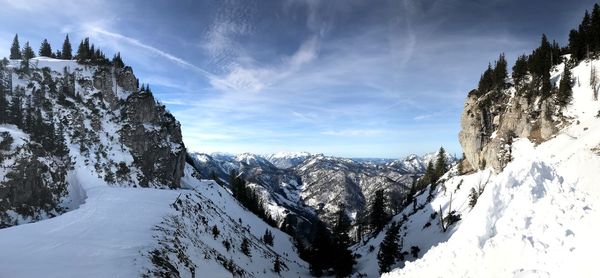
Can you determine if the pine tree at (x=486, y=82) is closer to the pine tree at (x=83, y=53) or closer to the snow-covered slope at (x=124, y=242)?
the snow-covered slope at (x=124, y=242)

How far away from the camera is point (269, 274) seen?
5341cm

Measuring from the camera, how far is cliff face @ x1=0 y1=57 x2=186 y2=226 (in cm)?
5191

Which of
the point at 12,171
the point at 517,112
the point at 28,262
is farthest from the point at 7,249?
the point at 517,112

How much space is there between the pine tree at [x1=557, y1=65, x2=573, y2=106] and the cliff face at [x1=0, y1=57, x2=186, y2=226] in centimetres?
8326

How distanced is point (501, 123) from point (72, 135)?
91836 mm

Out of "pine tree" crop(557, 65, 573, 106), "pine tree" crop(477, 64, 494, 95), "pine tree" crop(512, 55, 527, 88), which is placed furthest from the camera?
"pine tree" crop(477, 64, 494, 95)

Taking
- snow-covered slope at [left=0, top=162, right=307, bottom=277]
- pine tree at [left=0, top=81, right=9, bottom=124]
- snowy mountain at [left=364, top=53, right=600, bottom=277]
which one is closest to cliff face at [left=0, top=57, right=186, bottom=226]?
pine tree at [left=0, top=81, right=9, bottom=124]

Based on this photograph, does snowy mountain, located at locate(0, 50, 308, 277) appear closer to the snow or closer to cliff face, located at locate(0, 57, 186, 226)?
the snow

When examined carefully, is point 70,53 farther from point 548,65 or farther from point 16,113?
point 548,65

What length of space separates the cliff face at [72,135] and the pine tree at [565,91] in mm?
83259

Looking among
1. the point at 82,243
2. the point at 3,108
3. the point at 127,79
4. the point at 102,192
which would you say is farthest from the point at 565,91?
the point at 127,79

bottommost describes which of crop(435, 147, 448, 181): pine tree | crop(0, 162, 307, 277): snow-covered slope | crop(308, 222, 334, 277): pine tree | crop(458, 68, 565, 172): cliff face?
crop(308, 222, 334, 277): pine tree

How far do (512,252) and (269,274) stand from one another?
43528 millimetres

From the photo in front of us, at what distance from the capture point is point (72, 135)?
7388cm
